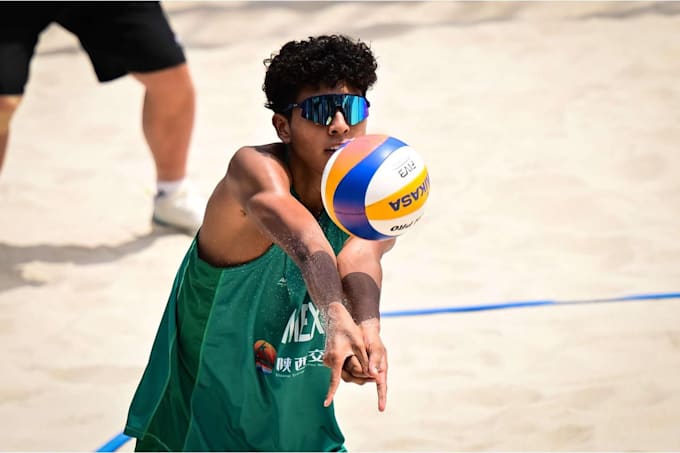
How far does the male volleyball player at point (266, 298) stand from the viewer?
2465 mm

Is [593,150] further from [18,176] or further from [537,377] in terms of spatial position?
[18,176]

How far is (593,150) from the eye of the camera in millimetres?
6199

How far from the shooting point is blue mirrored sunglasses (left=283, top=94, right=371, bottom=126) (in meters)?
2.46

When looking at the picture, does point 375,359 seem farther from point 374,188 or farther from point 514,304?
point 514,304

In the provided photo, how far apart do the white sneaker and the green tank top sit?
2798mm

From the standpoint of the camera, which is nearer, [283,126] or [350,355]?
[350,355]

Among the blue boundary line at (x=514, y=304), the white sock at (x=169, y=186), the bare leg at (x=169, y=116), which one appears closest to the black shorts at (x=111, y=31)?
the bare leg at (x=169, y=116)

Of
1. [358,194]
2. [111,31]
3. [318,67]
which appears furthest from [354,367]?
[111,31]

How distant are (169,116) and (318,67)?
118 inches

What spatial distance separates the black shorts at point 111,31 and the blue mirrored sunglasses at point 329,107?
2.73m

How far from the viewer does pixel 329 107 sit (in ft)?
8.07

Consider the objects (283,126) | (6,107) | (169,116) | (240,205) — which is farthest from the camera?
(169,116)

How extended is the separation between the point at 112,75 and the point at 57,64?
295 cm

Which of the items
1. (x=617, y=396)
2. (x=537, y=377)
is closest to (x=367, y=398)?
(x=537, y=377)
